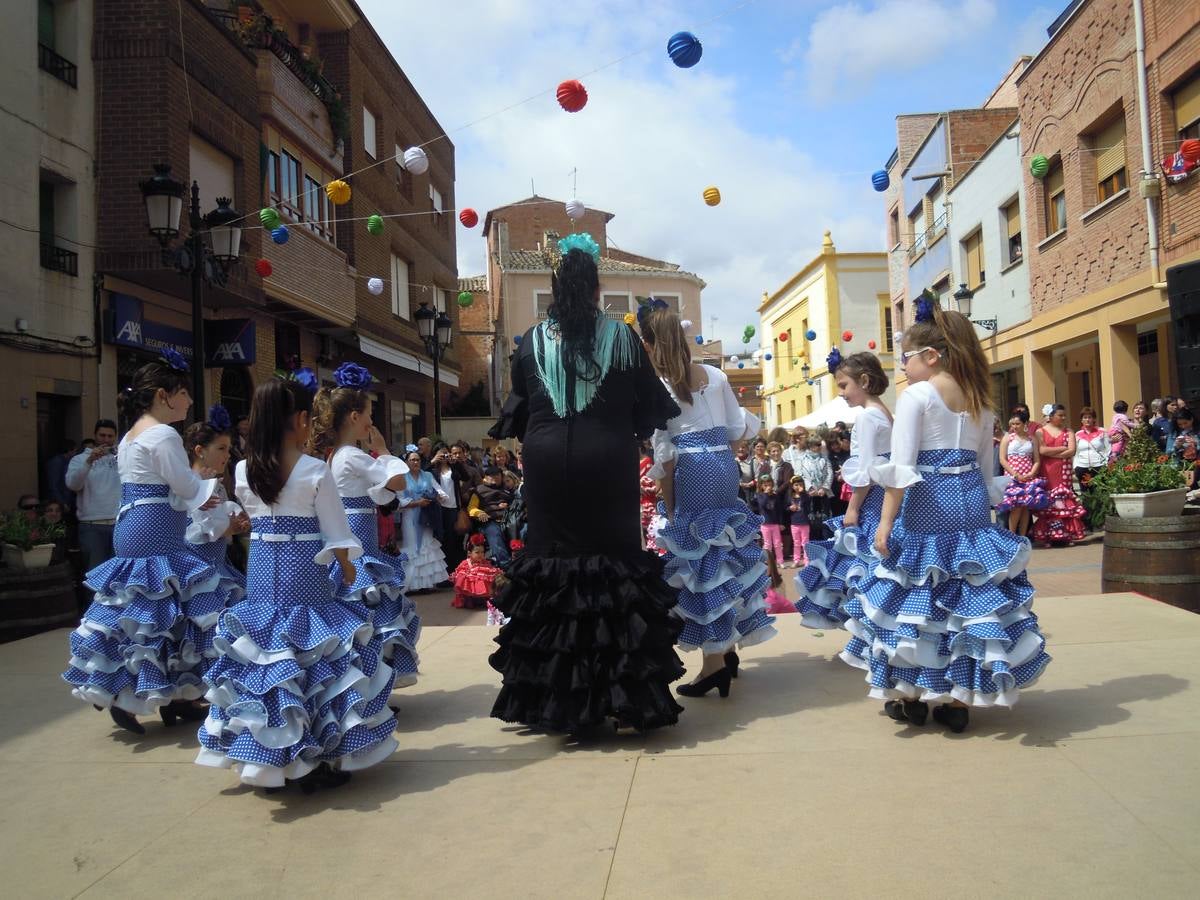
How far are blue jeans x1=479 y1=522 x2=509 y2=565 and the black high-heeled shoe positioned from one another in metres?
6.14

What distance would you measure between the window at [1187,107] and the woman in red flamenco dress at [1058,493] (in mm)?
4426

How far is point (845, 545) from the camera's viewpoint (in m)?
5.48

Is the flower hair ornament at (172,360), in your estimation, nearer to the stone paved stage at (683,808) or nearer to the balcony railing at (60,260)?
the stone paved stage at (683,808)

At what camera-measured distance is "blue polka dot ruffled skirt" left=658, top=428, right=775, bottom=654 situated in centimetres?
476

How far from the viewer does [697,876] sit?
2809mm

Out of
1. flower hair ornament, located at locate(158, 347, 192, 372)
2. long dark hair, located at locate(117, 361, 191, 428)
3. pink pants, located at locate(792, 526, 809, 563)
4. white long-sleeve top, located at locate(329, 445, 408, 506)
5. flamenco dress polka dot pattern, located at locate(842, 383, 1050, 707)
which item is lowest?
pink pants, located at locate(792, 526, 809, 563)

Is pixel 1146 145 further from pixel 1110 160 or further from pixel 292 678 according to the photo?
pixel 292 678

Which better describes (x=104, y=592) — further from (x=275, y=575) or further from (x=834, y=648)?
(x=834, y=648)

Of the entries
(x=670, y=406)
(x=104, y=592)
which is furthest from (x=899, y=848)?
(x=104, y=592)

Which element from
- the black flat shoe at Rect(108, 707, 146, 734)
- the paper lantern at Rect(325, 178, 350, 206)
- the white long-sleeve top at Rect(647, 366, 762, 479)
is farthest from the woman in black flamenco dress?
the paper lantern at Rect(325, 178, 350, 206)

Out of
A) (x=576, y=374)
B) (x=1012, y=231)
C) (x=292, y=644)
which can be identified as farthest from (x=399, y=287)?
(x=292, y=644)

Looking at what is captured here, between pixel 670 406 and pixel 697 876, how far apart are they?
2197 mm

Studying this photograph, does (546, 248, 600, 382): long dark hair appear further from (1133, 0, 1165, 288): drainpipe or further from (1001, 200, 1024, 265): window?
(1001, 200, 1024, 265): window

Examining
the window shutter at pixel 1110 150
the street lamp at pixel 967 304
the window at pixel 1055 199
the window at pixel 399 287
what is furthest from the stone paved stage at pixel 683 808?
the window at pixel 399 287
